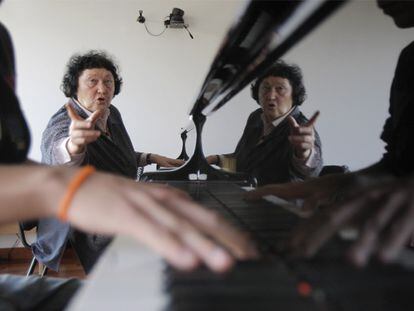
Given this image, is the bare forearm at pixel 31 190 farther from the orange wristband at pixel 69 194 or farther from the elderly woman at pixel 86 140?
the elderly woman at pixel 86 140

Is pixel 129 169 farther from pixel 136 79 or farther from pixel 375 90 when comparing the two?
pixel 375 90

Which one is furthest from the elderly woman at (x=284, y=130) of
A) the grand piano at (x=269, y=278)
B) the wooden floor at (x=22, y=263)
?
the wooden floor at (x=22, y=263)

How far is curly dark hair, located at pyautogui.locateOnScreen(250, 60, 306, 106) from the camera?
0.70 metres

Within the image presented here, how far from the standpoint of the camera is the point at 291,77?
0.75 meters

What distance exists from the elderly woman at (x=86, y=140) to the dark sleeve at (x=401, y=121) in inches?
45.4

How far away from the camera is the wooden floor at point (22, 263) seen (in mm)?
2520

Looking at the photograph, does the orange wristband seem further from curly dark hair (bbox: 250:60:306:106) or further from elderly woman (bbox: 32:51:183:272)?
elderly woman (bbox: 32:51:183:272)

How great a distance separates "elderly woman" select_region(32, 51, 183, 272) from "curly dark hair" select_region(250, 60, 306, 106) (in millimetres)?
915

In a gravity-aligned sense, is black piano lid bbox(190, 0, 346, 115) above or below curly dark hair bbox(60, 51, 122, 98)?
above

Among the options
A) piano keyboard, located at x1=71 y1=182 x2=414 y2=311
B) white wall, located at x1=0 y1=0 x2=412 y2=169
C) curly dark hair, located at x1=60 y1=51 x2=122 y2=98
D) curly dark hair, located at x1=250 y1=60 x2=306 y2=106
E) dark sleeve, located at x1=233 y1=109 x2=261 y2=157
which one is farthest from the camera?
white wall, located at x1=0 y1=0 x2=412 y2=169

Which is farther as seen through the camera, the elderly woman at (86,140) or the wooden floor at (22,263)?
the wooden floor at (22,263)

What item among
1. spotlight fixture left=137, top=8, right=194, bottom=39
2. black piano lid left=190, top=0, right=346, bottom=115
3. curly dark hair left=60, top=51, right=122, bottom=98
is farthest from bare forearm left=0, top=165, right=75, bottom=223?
spotlight fixture left=137, top=8, right=194, bottom=39

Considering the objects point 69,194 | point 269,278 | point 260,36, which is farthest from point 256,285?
point 260,36

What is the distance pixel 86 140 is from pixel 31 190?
1246 millimetres
